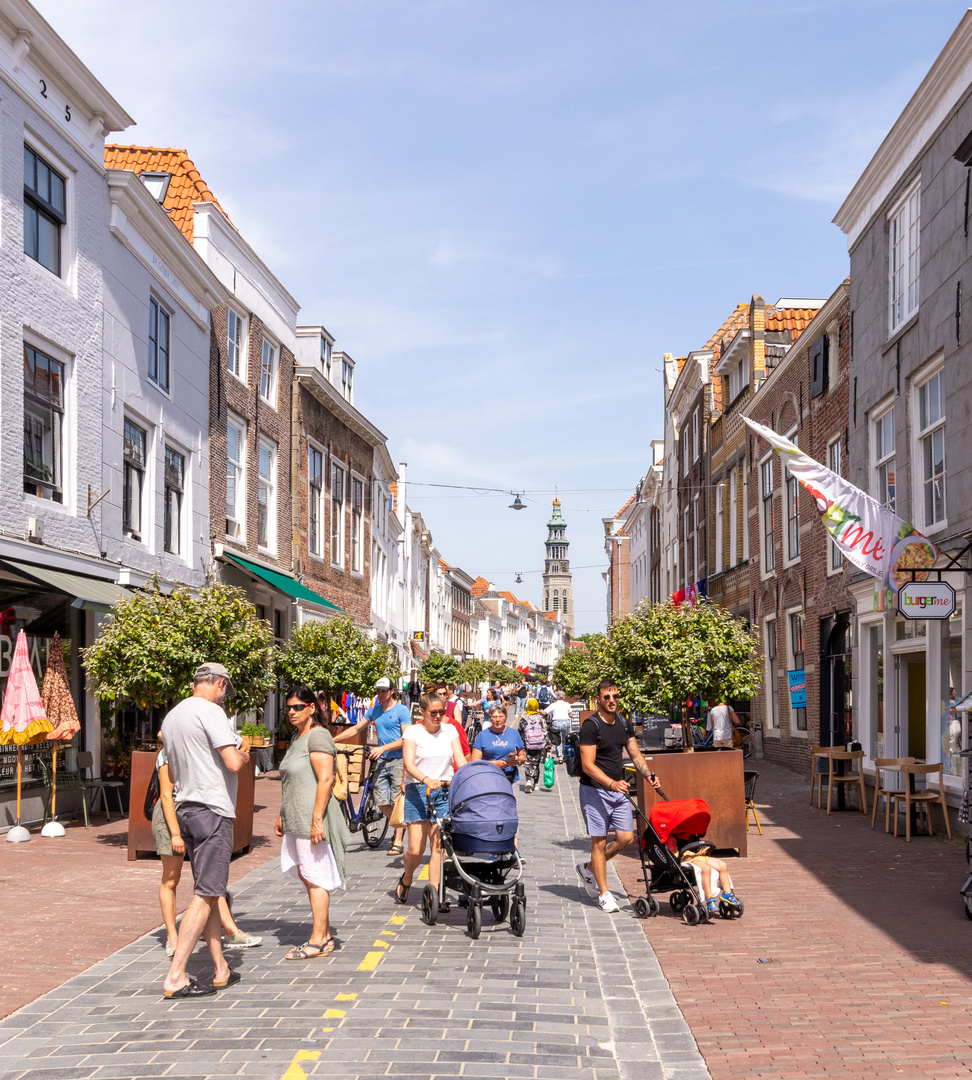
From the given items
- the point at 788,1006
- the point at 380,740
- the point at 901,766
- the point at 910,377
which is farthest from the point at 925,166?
the point at 788,1006

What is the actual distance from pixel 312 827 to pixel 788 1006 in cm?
298

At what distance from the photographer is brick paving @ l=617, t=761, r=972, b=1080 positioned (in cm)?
558

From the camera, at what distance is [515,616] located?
13838cm

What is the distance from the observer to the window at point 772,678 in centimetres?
2533

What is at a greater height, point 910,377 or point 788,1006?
point 910,377

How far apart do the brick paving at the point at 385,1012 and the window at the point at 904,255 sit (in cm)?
1028

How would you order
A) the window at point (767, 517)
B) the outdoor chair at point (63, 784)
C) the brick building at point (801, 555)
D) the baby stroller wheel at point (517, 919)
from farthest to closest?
the window at point (767, 517) < the brick building at point (801, 555) < the outdoor chair at point (63, 784) < the baby stroller wheel at point (517, 919)

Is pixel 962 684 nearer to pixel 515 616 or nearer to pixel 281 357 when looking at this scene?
pixel 281 357

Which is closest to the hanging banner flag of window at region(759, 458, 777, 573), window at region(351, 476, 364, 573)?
window at region(759, 458, 777, 573)

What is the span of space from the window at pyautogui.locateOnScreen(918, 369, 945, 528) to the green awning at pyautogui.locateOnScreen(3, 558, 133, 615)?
32.9 feet

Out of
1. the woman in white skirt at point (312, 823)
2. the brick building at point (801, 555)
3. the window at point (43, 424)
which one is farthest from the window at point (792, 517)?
the woman in white skirt at point (312, 823)

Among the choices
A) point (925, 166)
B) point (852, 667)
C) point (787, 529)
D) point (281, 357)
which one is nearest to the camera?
point (925, 166)

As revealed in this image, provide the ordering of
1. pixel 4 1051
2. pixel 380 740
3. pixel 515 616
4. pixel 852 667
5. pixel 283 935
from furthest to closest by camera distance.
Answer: pixel 515 616, pixel 852 667, pixel 380 740, pixel 283 935, pixel 4 1051

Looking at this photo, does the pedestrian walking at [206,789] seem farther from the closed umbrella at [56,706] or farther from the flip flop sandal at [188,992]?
the closed umbrella at [56,706]
